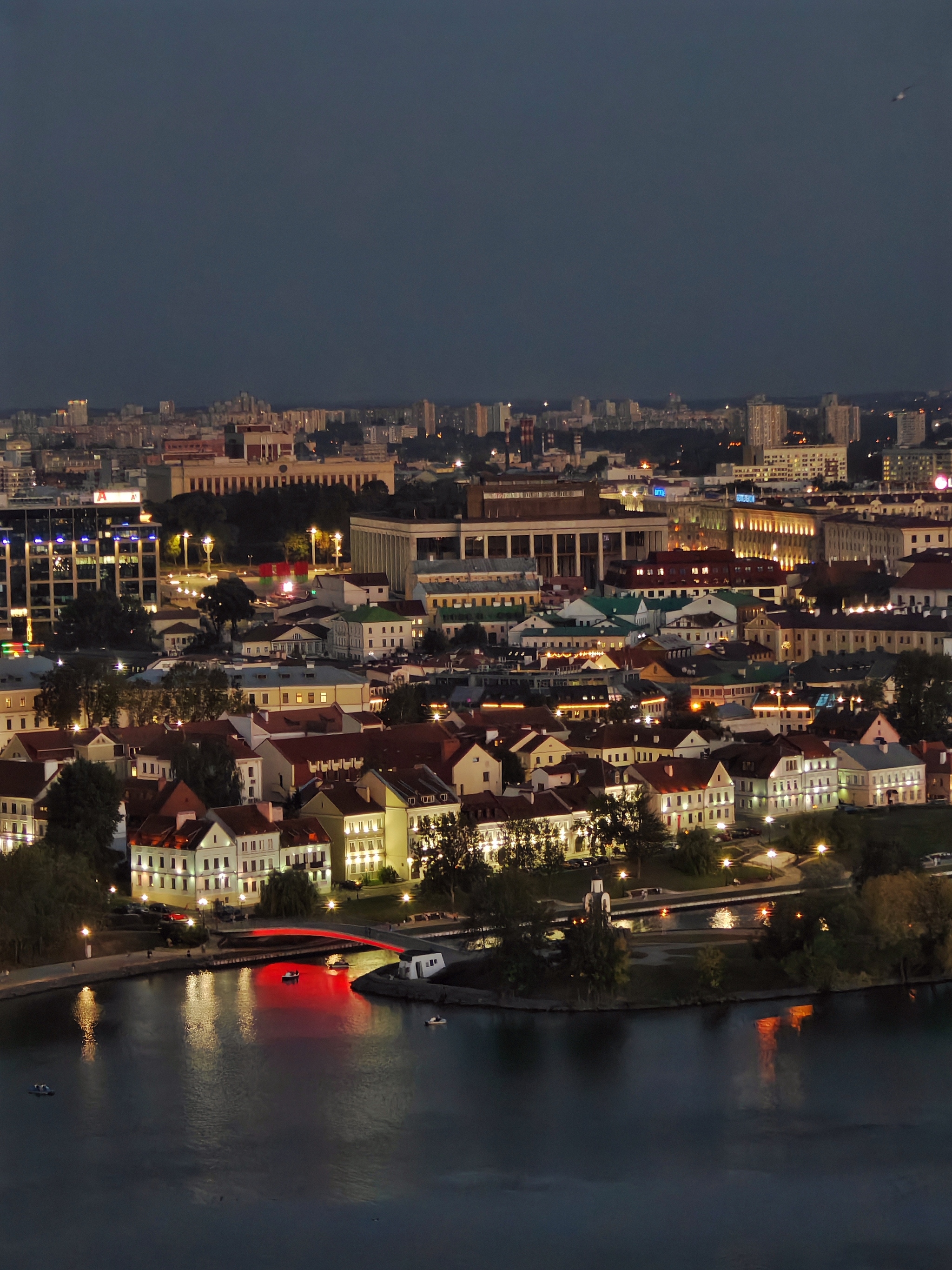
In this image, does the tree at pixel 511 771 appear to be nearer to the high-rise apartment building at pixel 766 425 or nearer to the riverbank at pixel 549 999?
the riverbank at pixel 549 999

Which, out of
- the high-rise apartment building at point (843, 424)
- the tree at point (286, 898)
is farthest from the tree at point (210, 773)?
the high-rise apartment building at point (843, 424)

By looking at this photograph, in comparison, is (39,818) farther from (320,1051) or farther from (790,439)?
(790,439)

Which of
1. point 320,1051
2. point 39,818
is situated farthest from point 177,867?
point 320,1051

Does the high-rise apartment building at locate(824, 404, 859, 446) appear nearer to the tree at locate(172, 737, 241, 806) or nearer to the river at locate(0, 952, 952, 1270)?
the tree at locate(172, 737, 241, 806)

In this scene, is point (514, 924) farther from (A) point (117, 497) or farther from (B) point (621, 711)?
(A) point (117, 497)

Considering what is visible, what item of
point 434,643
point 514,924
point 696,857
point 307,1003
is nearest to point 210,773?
point 696,857

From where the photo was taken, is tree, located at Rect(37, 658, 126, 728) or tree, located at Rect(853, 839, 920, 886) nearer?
tree, located at Rect(853, 839, 920, 886)

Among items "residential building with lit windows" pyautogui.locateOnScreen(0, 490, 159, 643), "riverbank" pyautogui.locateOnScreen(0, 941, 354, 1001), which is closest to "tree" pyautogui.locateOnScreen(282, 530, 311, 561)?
"residential building with lit windows" pyautogui.locateOnScreen(0, 490, 159, 643)
